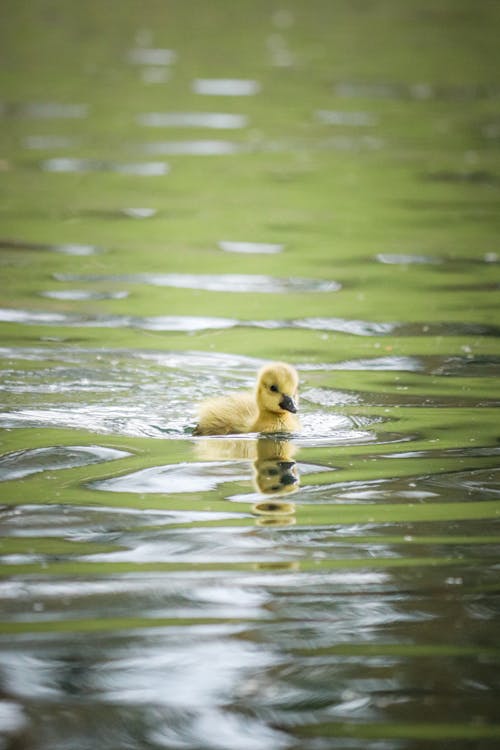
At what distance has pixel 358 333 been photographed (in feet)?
25.0

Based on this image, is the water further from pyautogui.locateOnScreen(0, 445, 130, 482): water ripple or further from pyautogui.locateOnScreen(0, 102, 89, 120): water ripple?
pyautogui.locateOnScreen(0, 102, 89, 120): water ripple

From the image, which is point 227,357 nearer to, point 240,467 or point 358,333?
point 358,333

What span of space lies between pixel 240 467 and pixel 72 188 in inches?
257

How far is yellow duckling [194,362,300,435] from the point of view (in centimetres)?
583

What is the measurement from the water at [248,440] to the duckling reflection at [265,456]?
0.01m

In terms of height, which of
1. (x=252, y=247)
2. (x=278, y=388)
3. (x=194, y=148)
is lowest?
(x=278, y=388)

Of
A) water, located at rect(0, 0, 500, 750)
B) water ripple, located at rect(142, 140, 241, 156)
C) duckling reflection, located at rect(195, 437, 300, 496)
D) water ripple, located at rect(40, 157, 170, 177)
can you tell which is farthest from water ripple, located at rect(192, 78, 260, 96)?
duckling reflection, located at rect(195, 437, 300, 496)

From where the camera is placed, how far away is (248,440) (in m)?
5.96

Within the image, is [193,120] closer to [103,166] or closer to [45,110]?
[45,110]

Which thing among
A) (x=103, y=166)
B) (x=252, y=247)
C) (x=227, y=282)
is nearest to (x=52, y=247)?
(x=252, y=247)

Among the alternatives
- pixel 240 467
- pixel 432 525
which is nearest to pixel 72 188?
pixel 240 467

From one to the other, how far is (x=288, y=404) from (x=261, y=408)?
0.71 feet

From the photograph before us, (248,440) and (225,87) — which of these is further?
(225,87)

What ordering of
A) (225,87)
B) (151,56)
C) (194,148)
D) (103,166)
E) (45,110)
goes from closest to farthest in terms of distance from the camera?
1. (103,166)
2. (194,148)
3. (45,110)
4. (225,87)
5. (151,56)
